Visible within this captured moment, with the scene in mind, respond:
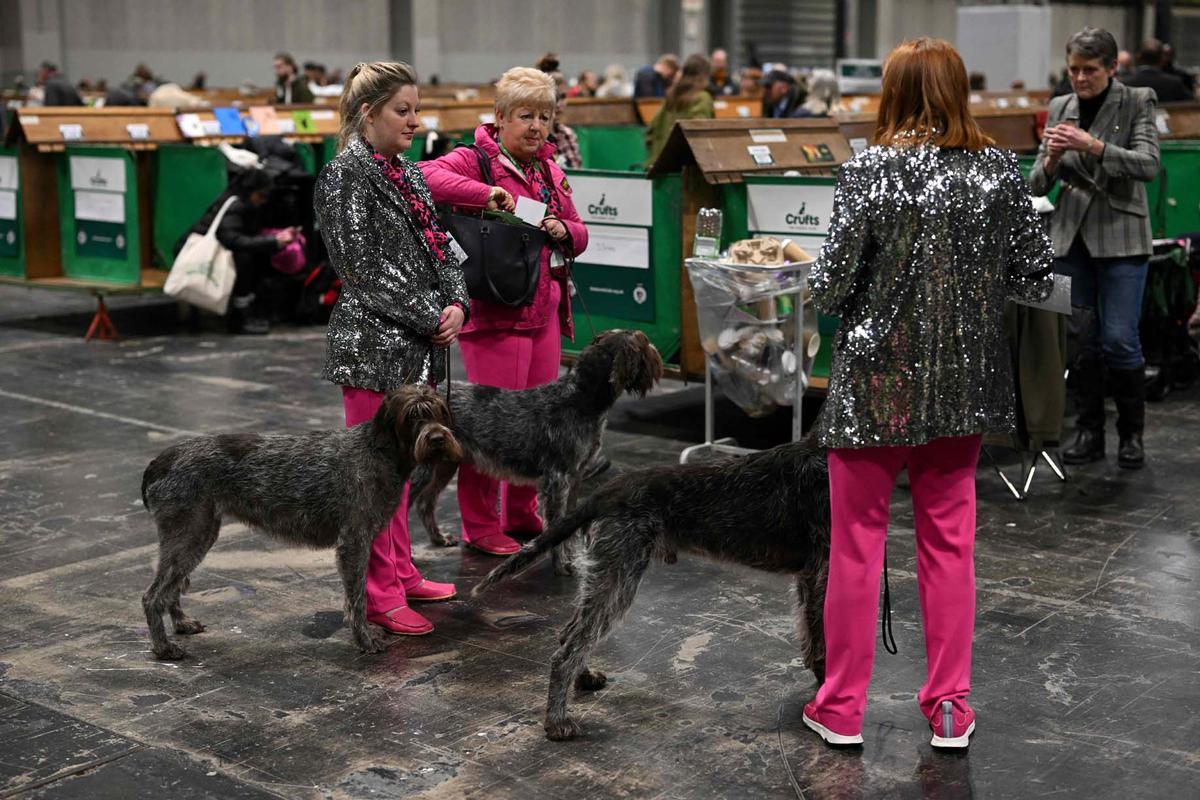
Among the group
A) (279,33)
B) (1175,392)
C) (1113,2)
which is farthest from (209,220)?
(1113,2)

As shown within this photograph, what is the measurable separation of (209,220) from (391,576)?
5.99m

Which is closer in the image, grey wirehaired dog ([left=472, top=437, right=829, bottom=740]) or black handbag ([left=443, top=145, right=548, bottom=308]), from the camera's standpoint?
grey wirehaired dog ([left=472, top=437, right=829, bottom=740])

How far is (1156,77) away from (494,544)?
8.23m

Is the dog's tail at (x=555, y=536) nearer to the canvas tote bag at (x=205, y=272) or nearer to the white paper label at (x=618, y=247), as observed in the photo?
the white paper label at (x=618, y=247)

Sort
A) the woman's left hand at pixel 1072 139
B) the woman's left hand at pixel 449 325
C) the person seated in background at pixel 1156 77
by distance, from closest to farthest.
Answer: the woman's left hand at pixel 449 325 → the woman's left hand at pixel 1072 139 → the person seated in background at pixel 1156 77

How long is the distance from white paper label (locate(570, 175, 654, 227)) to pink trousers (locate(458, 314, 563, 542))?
1.93m

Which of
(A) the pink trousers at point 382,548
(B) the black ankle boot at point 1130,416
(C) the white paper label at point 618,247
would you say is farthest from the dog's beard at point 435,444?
(B) the black ankle boot at point 1130,416

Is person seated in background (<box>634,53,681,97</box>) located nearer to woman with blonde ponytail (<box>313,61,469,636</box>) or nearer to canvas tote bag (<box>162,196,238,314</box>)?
canvas tote bag (<box>162,196,238,314</box>)

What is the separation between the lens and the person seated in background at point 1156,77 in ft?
36.1

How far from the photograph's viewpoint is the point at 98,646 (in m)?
4.17

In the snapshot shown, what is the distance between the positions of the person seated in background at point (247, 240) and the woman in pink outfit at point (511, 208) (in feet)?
16.2

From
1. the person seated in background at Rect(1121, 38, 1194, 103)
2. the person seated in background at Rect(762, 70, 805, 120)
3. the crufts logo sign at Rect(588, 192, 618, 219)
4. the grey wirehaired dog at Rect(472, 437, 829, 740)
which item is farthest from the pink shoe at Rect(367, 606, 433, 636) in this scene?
the person seated in background at Rect(762, 70, 805, 120)

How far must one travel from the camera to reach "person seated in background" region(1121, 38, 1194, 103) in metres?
11.0

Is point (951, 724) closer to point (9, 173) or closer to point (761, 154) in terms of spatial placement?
point (761, 154)
